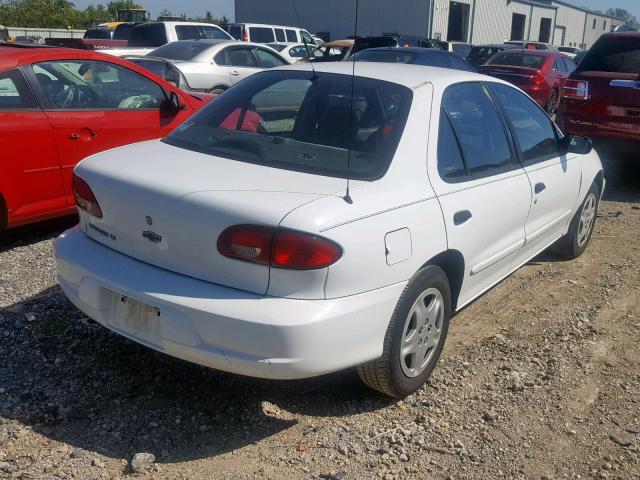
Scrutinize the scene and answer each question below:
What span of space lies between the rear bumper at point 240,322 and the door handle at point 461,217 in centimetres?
56

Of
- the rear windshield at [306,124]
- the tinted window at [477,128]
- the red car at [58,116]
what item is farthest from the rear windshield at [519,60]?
the rear windshield at [306,124]

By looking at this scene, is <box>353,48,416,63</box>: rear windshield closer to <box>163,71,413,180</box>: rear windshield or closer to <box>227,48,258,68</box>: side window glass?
<box>227,48,258,68</box>: side window glass

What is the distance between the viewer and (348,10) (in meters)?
40.6

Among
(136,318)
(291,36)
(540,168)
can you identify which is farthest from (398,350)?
(291,36)

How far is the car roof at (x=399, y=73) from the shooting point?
3730 millimetres

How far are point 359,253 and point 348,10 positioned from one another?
1580 inches

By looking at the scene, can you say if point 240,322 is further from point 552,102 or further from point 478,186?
point 552,102

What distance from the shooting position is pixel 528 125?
461 centimetres

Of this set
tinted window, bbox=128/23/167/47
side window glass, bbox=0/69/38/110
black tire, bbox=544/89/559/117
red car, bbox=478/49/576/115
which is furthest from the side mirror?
tinted window, bbox=128/23/167/47

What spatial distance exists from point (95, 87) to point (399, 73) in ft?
10.0

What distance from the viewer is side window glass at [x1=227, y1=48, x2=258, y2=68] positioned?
500 inches

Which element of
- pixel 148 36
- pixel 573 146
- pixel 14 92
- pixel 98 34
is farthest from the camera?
pixel 98 34

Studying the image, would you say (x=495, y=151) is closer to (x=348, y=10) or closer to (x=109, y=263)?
(x=109, y=263)

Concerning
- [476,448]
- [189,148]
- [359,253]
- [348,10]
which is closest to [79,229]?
[189,148]
